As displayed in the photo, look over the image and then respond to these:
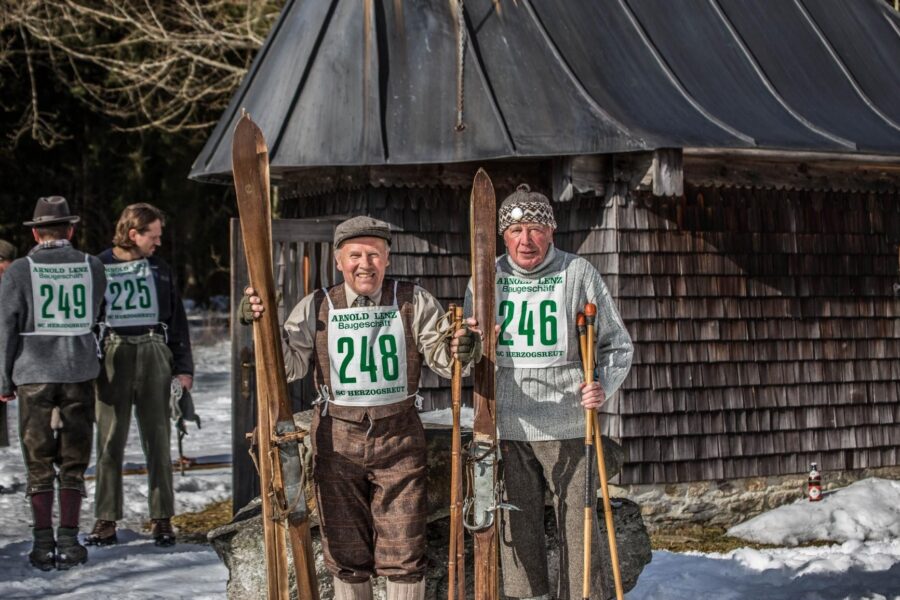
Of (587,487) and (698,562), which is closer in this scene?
(587,487)

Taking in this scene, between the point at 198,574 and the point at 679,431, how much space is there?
11.5 feet

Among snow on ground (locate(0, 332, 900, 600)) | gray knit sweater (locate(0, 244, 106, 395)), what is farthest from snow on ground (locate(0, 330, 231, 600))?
gray knit sweater (locate(0, 244, 106, 395))

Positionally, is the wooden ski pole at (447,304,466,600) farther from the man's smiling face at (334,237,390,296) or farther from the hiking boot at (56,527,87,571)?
the hiking boot at (56,527,87,571)

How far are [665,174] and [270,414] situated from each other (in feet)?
12.1

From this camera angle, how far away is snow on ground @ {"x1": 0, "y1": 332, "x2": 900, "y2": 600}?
18.7 ft

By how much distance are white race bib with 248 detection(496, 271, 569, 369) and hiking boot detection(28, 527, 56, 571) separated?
300 cm

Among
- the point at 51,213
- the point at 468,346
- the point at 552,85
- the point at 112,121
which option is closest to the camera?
the point at 468,346

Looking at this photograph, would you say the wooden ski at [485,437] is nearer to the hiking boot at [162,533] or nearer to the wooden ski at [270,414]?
the wooden ski at [270,414]

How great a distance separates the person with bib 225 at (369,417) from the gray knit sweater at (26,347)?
233 cm

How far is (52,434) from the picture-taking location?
6.29m

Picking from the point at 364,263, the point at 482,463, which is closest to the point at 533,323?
the point at 482,463

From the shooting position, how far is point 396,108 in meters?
7.61

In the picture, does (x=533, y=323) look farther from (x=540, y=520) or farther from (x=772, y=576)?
(x=772, y=576)

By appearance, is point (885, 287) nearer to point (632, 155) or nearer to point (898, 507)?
point (898, 507)
